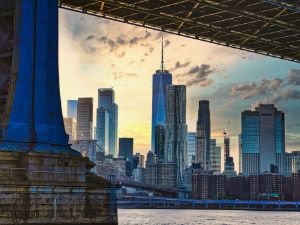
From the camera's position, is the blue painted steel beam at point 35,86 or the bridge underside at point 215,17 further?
the bridge underside at point 215,17

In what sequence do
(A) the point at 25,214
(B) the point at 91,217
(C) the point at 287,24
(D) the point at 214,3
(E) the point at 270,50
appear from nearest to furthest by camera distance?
(A) the point at 25,214 < (B) the point at 91,217 < (D) the point at 214,3 < (C) the point at 287,24 < (E) the point at 270,50

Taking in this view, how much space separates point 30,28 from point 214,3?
50.7 feet

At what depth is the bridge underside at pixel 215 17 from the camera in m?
46.1

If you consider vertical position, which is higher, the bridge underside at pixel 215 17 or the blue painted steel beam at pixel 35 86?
the bridge underside at pixel 215 17

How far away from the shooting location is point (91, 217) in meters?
34.5

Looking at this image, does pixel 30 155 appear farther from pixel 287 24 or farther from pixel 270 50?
pixel 270 50

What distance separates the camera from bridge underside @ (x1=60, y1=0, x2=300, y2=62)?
46.1 m

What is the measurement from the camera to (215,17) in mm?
49656

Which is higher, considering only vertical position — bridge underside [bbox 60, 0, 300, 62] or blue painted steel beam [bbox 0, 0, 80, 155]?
bridge underside [bbox 60, 0, 300, 62]

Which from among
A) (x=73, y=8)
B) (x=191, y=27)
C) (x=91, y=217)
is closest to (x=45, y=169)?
(x=91, y=217)

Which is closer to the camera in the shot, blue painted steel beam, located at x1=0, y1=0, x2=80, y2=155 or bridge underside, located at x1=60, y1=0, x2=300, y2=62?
blue painted steel beam, located at x1=0, y1=0, x2=80, y2=155

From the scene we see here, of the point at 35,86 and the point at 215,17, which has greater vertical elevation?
the point at 215,17

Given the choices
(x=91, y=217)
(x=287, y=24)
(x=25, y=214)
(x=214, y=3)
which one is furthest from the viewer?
(x=287, y=24)

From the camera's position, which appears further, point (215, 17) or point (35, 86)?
point (215, 17)
